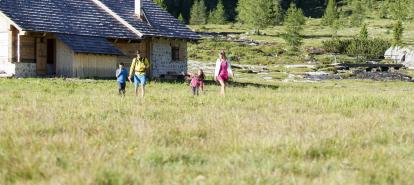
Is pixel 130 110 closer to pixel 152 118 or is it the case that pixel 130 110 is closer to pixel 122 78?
pixel 152 118

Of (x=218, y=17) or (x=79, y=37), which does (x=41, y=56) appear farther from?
(x=218, y=17)

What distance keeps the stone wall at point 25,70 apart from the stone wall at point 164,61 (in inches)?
339

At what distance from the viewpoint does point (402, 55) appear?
7450cm

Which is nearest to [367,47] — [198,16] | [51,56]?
[198,16]

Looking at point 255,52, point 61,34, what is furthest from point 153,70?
point 255,52

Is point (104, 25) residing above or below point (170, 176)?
above

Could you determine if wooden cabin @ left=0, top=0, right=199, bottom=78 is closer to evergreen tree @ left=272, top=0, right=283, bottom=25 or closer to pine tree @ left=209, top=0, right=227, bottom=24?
evergreen tree @ left=272, top=0, right=283, bottom=25

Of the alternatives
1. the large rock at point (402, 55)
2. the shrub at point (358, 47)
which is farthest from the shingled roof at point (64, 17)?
the shrub at point (358, 47)

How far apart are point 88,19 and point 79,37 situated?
256cm

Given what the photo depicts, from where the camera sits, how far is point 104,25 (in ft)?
124

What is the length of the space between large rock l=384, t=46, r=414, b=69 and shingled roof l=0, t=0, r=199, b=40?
37138mm

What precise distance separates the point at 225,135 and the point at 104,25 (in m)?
30.1

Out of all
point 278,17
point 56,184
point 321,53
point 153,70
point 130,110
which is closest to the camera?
point 56,184

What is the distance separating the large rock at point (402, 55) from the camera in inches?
2790
